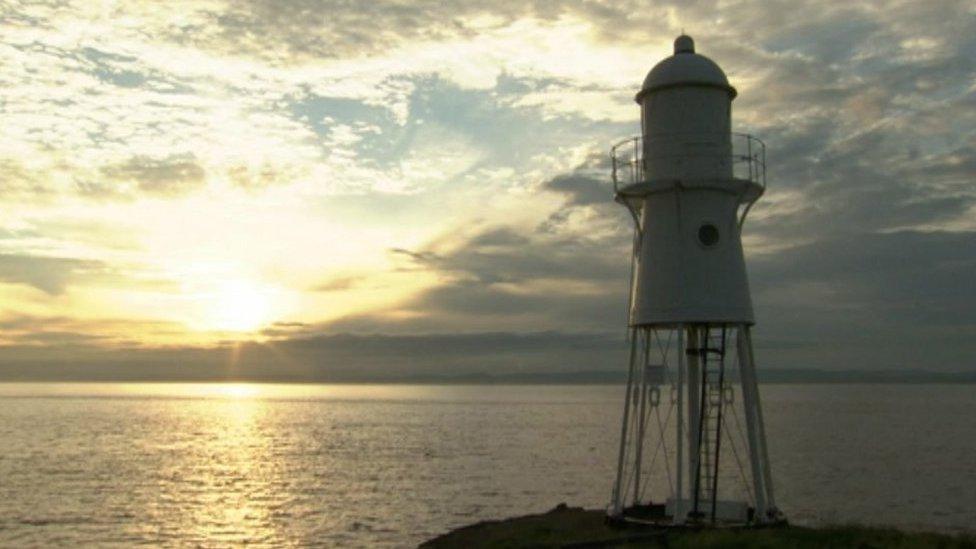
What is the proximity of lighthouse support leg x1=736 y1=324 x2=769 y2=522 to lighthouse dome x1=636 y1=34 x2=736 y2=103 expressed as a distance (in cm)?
673

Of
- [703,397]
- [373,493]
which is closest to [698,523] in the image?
[703,397]

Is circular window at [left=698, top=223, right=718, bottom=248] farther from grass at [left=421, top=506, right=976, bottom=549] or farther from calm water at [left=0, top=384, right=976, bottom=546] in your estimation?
calm water at [left=0, top=384, right=976, bottom=546]

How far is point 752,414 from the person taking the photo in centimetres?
2484

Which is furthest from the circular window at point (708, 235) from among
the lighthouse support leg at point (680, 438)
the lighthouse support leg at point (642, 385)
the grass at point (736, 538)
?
the grass at point (736, 538)

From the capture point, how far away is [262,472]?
72.9m

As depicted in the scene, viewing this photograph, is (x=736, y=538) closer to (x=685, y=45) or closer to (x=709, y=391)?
(x=709, y=391)

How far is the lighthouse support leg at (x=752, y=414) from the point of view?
2452cm

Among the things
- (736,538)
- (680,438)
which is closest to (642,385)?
(680,438)

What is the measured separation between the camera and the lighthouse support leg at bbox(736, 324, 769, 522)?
24.5m

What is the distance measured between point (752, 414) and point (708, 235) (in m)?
5.01

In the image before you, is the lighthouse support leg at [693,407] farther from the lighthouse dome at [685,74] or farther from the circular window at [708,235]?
the lighthouse dome at [685,74]

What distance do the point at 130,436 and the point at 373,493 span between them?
7041 cm

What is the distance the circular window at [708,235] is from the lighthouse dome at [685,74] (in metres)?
3.91

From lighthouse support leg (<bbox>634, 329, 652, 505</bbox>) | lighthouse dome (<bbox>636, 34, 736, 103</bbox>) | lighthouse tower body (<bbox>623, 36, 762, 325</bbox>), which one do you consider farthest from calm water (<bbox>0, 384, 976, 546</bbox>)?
lighthouse dome (<bbox>636, 34, 736, 103</bbox>)
